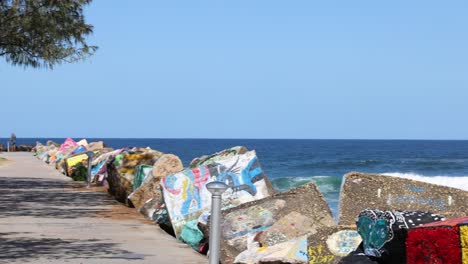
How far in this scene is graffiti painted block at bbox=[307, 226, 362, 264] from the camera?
9219 millimetres

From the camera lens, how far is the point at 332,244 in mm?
9391

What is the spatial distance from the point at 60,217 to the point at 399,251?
950 centimetres

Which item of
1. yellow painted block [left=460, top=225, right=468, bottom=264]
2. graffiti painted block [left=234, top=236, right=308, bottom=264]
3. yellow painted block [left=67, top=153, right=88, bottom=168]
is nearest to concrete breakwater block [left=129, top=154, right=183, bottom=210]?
graffiti painted block [left=234, top=236, right=308, bottom=264]

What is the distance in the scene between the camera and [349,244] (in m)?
9.35

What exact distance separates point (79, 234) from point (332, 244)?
515cm

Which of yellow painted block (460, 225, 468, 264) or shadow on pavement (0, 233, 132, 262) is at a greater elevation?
yellow painted block (460, 225, 468, 264)

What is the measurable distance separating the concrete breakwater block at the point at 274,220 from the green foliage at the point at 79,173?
65.1ft

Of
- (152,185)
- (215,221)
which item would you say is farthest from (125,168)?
(215,221)

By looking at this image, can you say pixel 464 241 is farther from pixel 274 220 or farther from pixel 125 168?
pixel 125 168

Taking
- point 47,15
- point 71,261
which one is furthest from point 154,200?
point 47,15

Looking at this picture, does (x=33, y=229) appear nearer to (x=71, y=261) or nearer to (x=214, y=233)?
(x=71, y=261)

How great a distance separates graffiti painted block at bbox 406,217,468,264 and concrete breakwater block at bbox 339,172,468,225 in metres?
4.02

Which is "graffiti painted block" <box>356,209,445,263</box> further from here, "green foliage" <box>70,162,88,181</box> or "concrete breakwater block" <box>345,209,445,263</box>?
"green foliage" <box>70,162,88,181</box>

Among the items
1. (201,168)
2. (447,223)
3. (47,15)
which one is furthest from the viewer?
(47,15)
